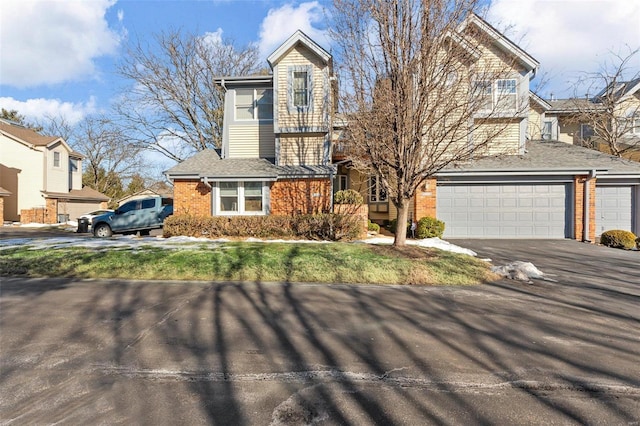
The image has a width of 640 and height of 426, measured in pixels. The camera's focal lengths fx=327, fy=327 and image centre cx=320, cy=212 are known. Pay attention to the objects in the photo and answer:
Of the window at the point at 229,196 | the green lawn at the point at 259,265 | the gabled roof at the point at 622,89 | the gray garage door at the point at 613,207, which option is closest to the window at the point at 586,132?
the gabled roof at the point at 622,89

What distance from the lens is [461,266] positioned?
836 cm

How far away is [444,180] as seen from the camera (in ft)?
47.5

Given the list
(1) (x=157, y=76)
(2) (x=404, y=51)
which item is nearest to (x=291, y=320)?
(2) (x=404, y=51)

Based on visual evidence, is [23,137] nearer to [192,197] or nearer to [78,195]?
[78,195]

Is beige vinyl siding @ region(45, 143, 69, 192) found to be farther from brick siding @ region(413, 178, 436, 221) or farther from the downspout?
the downspout

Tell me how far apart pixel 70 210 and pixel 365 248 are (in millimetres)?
29596

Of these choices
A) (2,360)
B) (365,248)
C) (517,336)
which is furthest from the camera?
(365,248)

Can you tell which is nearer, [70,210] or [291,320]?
[291,320]

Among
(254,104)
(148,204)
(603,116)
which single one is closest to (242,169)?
(254,104)

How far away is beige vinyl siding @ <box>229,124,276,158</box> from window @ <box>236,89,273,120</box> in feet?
1.65

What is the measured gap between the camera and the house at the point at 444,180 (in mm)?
13984

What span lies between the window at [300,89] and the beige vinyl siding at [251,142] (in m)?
1.96

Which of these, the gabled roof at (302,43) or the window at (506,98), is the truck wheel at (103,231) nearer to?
the gabled roof at (302,43)

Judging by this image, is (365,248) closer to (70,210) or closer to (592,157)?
(592,157)
